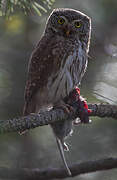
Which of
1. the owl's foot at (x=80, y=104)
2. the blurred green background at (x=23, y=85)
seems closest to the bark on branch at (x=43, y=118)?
the owl's foot at (x=80, y=104)

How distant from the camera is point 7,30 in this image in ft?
19.0

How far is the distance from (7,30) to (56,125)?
5.84 ft

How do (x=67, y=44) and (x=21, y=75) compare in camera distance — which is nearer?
(x=67, y=44)

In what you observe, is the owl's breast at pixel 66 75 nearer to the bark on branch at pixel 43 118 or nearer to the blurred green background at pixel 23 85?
the blurred green background at pixel 23 85

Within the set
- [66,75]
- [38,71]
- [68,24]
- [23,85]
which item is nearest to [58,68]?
[66,75]

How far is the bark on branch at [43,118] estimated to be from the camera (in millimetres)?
3100

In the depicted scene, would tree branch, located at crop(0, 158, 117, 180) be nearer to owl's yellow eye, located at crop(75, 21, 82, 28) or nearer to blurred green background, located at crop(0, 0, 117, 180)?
blurred green background, located at crop(0, 0, 117, 180)

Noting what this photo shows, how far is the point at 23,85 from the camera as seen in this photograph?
5547mm

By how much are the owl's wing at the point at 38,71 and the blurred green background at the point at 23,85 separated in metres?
0.43

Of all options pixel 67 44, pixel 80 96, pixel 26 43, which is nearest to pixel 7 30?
pixel 26 43

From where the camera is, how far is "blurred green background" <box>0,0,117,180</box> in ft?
16.7

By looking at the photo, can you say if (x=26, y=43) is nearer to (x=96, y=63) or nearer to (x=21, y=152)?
(x=96, y=63)

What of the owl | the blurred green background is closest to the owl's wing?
the owl

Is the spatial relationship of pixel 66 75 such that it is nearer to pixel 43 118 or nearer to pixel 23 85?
pixel 43 118
